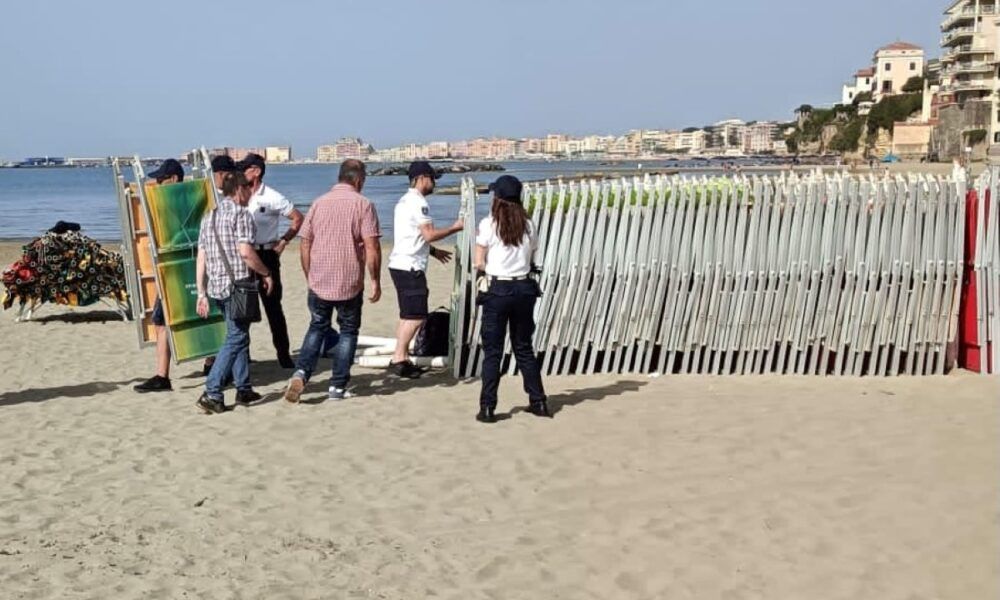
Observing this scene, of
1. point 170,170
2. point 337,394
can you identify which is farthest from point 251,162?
point 337,394

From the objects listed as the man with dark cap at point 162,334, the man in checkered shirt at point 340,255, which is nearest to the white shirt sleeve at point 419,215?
the man in checkered shirt at point 340,255

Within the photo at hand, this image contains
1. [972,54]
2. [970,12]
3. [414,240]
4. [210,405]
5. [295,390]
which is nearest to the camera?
[210,405]

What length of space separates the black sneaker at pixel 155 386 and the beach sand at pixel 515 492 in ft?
0.57

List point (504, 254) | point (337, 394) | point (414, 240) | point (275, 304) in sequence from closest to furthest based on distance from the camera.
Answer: point (504, 254) < point (337, 394) < point (414, 240) < point (275, 304)

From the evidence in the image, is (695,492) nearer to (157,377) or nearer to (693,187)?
(693,187)

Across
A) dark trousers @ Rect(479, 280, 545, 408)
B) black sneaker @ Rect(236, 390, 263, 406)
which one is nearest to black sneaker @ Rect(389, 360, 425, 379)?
black sneaker @ Rect(236, 390, 263, 406)

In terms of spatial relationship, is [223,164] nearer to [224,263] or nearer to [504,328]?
[224,263]

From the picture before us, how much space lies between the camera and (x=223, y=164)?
27.6 ft

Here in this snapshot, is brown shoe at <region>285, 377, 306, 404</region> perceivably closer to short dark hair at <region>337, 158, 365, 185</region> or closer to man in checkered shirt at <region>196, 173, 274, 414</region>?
man in checkered shirt at <region>196, 173, 274, 414</region>

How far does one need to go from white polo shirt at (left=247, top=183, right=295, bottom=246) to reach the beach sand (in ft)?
4.27

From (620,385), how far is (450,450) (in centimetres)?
215

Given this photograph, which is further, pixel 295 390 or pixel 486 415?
pixel 295 390

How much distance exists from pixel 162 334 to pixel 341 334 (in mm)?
1524

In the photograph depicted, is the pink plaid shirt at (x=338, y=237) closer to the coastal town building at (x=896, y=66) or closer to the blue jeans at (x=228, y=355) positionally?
the blue jeans at (x=228, y=355)
